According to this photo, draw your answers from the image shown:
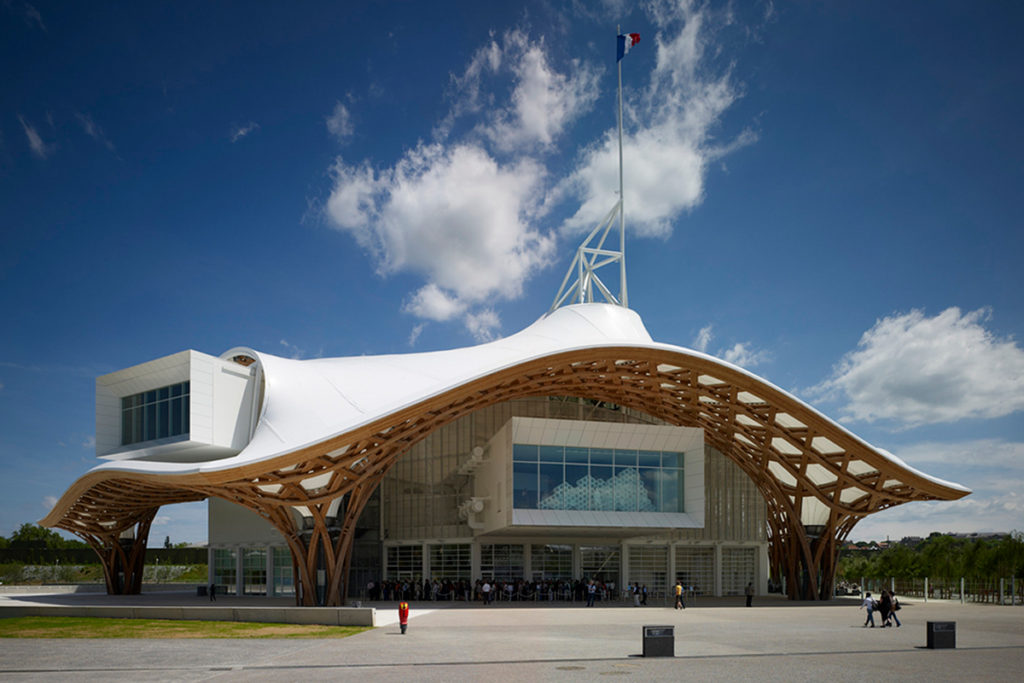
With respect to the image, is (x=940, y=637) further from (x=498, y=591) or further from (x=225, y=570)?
(x=225, y=570)

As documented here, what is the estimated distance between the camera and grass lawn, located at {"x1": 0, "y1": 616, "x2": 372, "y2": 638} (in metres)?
23.3

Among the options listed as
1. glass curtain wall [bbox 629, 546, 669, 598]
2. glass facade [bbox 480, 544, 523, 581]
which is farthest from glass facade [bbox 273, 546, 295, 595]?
glass curtain wall [bbox 629, 546, 669, 598]

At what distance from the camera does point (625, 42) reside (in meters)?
54.2

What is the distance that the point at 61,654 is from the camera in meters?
19.2

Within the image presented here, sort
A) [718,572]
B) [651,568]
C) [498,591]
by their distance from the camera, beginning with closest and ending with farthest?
[498,591]
[651,568]
[718,572]

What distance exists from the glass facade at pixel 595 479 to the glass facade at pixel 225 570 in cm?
2207

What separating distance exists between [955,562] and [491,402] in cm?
3238

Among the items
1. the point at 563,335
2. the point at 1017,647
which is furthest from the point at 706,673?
the point at 563,335

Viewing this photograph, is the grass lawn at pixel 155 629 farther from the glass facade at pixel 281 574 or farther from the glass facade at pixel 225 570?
the glass facade at pixel 225 570

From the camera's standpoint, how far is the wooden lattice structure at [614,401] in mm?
35688

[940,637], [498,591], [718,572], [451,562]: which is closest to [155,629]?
[940,637]

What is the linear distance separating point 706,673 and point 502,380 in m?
23.1

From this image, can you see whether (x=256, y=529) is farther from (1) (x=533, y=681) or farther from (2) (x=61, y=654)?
(1) (x=533, y=681)

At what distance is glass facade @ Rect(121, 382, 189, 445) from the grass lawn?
1500 cm
